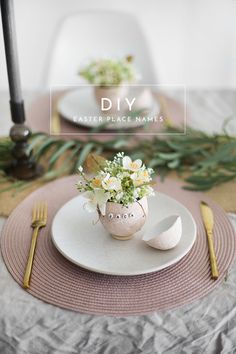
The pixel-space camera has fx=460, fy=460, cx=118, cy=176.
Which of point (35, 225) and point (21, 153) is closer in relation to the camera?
point (35, 225)

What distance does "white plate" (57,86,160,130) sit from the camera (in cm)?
131

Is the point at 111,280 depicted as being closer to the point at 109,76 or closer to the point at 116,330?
the point at 116,330

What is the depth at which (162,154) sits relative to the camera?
113cm

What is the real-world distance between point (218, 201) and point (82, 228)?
323 millimetres

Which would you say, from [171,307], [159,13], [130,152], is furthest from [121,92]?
[159,13]

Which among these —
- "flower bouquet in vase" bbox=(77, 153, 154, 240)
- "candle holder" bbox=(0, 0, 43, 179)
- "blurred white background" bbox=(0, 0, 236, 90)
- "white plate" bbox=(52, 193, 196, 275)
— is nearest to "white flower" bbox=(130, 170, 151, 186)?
"flower bouquet in vase" bbox=(77, 153, 154, 240)

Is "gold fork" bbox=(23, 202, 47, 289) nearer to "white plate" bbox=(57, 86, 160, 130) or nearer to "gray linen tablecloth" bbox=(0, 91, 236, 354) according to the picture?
"gray linen tablecloth" bbox=(0, 91, 236, 354)

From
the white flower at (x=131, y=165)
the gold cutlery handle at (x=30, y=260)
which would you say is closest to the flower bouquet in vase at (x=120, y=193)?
the white flower at (x=131, y=165)

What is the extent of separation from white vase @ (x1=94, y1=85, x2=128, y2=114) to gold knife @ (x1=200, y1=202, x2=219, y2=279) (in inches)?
19.5

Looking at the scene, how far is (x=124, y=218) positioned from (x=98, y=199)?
0.20ft

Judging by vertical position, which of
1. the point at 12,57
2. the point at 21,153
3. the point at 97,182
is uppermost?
the point at 12,57

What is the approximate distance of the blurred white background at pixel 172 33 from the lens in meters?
2.56

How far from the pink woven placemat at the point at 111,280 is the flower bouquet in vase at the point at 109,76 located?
55cm

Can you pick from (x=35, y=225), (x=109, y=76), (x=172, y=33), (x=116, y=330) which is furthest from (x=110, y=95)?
(x=172, y=33)
